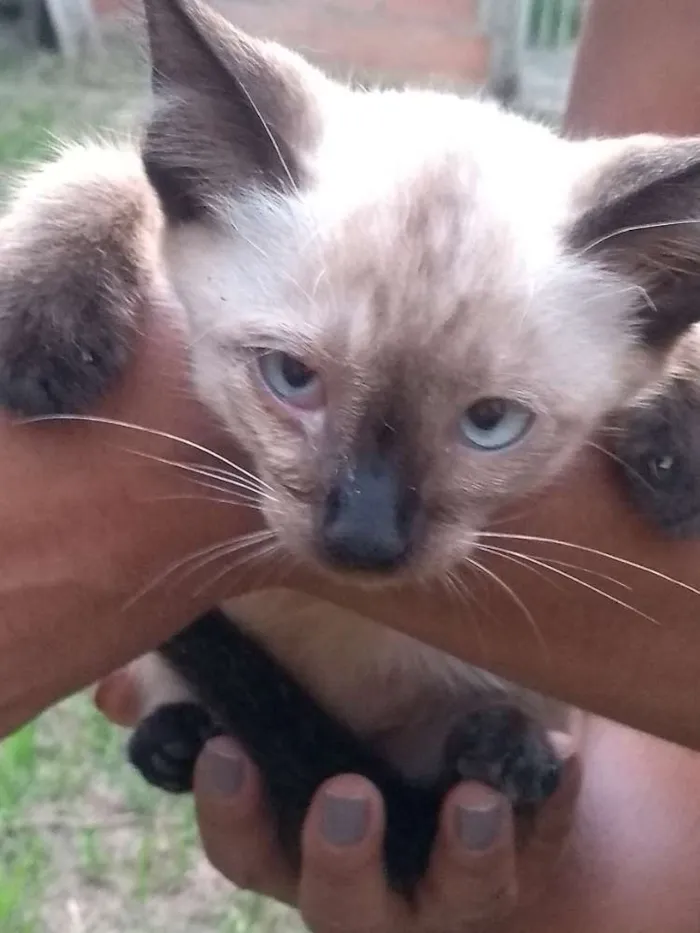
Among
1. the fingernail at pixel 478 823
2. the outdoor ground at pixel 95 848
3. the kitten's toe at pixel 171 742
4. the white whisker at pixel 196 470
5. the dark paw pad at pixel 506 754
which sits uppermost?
the white whisker at pixel 196 470

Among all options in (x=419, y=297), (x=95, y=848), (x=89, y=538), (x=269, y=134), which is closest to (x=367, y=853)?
(x=89, y=538)

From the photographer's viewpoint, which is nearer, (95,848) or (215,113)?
(215,113)

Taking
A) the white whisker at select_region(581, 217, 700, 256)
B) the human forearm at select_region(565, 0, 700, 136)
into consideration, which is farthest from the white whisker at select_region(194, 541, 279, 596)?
the human forearm at select_region(565, 0, 700, 136)

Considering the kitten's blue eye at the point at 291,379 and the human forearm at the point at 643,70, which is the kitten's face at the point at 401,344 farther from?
the human forearm at the point at 643,70

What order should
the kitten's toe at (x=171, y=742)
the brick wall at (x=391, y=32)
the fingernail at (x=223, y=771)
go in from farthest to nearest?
the brick wall at (x=391, y=32)
the kitten's toe at (x=171, y=742)
the fingernail at (x=223, y=771)

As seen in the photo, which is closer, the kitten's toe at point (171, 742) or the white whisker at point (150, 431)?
the white whisker at point (150, 431)

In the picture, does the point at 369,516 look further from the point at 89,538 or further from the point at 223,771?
the point at 223,771

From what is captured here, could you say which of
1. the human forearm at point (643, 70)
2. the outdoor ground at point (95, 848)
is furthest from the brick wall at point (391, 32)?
the human forearm at point (643, 70)

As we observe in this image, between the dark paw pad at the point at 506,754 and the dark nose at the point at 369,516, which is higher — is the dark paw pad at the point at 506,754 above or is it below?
below
